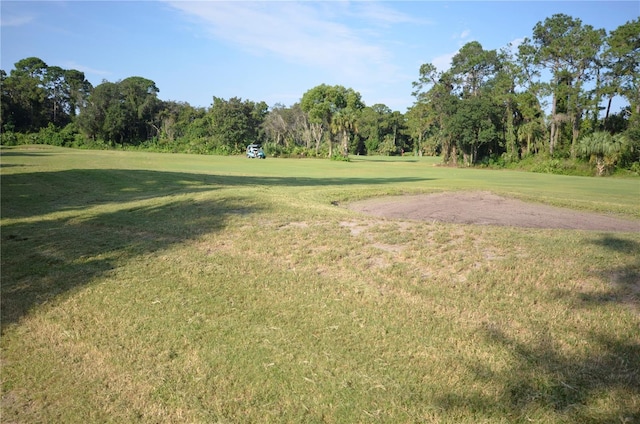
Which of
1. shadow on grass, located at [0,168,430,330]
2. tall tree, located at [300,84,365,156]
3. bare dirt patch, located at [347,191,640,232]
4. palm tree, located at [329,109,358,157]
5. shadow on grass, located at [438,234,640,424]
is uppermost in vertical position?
tall tree, located at [300,84,365,156]

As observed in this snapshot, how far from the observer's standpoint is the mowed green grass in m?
3.52

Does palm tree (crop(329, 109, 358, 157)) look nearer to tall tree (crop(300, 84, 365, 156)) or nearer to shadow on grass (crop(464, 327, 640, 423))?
tall tree (crop(300, 84, 365, 156))

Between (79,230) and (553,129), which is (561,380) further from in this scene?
(553,129)

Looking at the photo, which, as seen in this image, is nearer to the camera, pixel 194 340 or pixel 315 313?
pixel 194 340

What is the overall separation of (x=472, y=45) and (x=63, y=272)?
234 feet

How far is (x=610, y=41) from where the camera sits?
45.3 m

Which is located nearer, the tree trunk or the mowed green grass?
the mowed green grass

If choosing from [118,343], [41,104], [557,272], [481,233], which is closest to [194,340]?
[118,343]

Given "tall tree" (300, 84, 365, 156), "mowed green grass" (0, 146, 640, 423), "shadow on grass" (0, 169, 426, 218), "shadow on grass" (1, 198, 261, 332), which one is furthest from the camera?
"tall tree" (300, 84, 365, 156)

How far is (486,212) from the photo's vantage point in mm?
12695

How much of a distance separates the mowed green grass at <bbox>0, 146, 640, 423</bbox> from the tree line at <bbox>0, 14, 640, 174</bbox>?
129 ft

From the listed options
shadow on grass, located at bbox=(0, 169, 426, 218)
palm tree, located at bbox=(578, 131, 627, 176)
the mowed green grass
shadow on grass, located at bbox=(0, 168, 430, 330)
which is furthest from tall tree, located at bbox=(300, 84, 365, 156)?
the mowed green grass

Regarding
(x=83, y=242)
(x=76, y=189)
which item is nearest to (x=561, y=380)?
(x=83, y=242)

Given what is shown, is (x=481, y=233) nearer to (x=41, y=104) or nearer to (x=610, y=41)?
(x=610, y=41)
